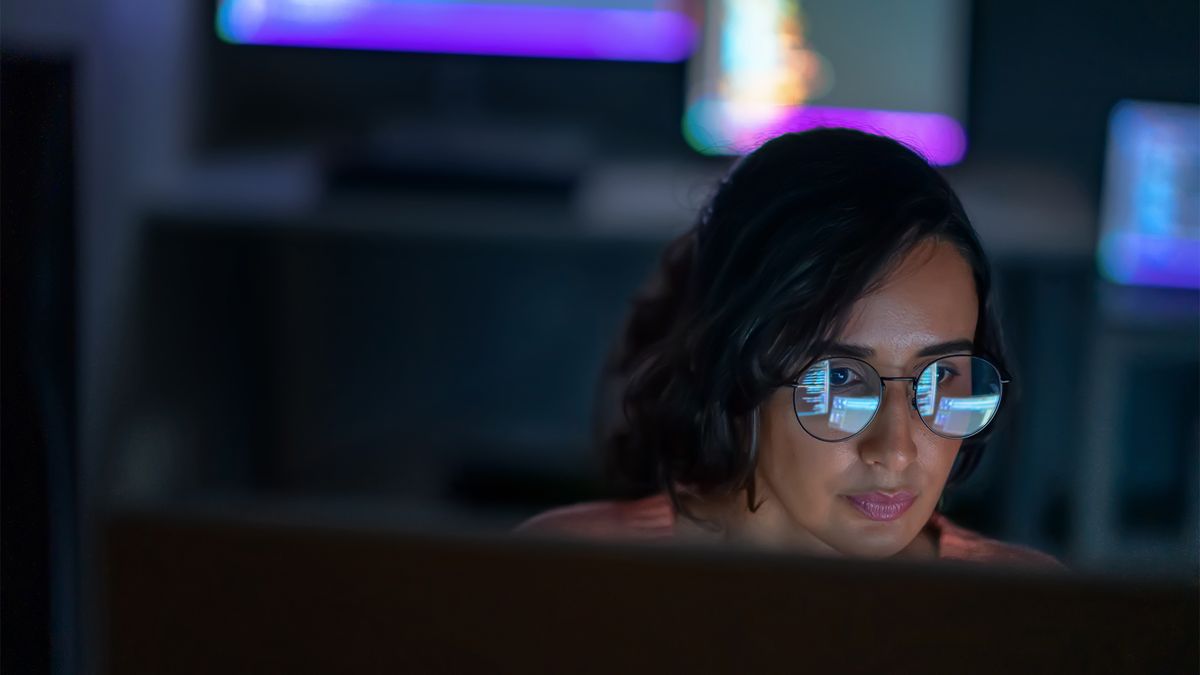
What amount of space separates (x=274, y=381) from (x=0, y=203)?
2.10 meters

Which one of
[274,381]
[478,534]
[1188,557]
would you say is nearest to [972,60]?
[274,381]

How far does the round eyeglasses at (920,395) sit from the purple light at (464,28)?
1.93 m

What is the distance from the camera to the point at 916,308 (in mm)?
513

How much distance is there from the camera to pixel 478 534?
1.09ft

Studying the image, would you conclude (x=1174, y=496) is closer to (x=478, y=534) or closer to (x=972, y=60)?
(x=972, y=60)

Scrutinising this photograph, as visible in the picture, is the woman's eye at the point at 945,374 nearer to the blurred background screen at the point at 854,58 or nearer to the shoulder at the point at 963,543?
the shoulder at the point at 963,543

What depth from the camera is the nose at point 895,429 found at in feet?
1.63

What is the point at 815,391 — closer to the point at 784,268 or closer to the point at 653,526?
the point at 784,268

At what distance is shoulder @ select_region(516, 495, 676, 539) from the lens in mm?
644

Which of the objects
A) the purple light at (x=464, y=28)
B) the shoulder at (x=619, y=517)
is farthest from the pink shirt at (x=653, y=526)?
the purple light at (x=464, y=28)

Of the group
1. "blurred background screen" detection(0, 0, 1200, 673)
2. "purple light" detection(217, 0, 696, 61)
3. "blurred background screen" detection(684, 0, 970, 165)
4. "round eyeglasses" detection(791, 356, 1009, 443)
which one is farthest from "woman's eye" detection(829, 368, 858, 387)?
"purple light" detection(217, 0, 696, 61)

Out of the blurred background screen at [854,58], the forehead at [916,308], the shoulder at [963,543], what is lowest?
the shoulder at [963,543]

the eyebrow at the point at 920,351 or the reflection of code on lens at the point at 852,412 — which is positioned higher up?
the eyebrow at the point at 920,351

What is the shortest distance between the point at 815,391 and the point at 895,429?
37 mm
